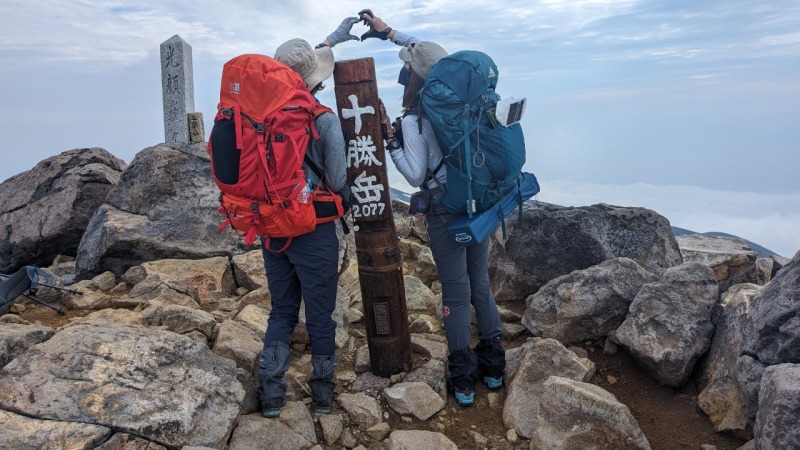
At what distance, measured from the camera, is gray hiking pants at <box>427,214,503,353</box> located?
17.6 ft

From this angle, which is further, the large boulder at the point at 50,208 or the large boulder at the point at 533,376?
the large boulder at the point at 50,208

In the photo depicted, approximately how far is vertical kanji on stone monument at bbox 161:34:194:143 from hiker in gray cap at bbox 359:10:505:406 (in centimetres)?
982

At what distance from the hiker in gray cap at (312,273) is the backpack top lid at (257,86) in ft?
1.03

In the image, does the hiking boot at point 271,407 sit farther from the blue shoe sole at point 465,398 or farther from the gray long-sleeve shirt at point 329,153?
the gray long-sleeve shirt at point 329,153

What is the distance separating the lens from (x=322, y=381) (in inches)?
207

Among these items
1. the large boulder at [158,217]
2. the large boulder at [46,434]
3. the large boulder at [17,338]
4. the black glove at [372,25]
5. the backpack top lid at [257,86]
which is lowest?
the large boulder at [46,434]

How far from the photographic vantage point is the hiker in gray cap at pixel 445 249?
5.14 m

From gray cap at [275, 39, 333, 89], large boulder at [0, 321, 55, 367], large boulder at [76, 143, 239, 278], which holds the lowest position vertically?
large boulder at [0, 321, 55, 367]

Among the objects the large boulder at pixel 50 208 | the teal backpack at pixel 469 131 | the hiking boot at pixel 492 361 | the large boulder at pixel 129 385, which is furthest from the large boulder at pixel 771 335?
the large boulder at pixel 50 208

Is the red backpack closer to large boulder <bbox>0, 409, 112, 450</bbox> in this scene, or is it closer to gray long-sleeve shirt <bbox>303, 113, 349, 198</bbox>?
gray long-sleeve shirt <bbox>303, 113, 349, 198</bbox>

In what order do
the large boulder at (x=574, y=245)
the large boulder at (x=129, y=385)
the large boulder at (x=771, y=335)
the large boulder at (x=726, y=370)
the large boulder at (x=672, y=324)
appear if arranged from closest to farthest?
the large boulder at (x=129, y=385)
the large boulder at (x=771, y=335)
the large boulder at (x=726, y=370)
the large boulder at (x=672, y=324)
the large boulder at (x=574, y=245)

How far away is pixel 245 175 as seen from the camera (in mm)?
4664

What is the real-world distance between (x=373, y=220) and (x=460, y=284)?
3.28ft

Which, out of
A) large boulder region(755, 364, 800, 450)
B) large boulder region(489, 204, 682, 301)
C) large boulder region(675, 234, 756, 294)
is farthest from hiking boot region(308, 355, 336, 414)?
large boulder region(675, 234, 756, 294)
